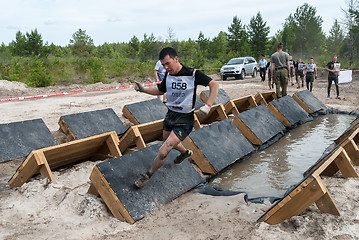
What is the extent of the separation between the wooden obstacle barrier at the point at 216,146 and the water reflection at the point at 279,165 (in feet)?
0.73

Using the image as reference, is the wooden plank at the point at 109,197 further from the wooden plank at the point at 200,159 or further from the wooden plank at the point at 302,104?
the wooden plank at the point at 302,104

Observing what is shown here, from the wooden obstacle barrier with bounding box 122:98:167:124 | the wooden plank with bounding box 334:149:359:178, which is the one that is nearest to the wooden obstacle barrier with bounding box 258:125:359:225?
the wooden plank with bounding box 334:149:359:178

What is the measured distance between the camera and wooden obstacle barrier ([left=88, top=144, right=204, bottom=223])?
12.2 feet

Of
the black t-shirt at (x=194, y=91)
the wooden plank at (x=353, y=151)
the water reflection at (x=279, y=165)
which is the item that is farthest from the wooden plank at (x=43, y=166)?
the wooden plank at (x=353, y=151)

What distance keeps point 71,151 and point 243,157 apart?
139 inches

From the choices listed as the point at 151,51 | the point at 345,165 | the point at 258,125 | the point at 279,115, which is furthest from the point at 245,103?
the point at 151,51

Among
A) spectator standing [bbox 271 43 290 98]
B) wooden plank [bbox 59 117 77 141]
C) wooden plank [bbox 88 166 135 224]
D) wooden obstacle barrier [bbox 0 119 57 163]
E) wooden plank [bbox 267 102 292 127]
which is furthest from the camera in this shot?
spectator standing [bbox 271 43 290 98]

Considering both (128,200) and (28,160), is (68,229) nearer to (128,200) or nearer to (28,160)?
(128,200)

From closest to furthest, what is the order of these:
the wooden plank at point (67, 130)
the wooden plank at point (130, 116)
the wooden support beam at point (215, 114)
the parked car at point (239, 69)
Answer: the wooden plank at point (67, 130), the wooden plank at point (130, 116), the wooden support beam at point (215, 114), the parked car at point (239, 69)

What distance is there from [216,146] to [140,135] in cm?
147

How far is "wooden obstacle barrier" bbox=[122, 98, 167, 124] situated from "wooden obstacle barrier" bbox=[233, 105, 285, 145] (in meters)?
2.40

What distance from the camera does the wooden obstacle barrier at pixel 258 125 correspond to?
23.8ft

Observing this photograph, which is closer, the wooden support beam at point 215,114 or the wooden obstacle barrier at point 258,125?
the wooden obstacle barrier at point 258,125

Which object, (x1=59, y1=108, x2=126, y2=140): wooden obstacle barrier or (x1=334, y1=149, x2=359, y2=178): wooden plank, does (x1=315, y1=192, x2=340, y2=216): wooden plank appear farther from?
(x1=59, y1=108, x2=126, y2=140): wooden obstacle barrier
